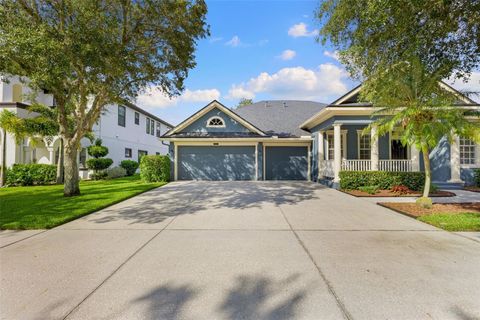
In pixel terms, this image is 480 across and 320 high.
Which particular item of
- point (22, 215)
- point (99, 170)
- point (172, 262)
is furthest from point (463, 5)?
point (99, 170)

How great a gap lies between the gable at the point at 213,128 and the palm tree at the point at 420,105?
10.2m

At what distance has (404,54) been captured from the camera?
6570mm

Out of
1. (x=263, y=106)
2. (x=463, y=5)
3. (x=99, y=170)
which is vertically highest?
(x=263, y=106)

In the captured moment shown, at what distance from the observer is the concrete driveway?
2.57 metres

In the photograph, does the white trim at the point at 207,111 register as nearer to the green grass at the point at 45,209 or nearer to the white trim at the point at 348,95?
the white trim at the point at 348,95

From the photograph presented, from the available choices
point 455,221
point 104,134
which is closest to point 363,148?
point 455,221

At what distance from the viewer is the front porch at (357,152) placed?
484 inches

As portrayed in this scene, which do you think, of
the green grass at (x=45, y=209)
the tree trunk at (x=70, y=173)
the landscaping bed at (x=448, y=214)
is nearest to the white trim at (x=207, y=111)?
the tree trunk at (x=70, y=173)

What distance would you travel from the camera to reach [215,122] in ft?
56.8

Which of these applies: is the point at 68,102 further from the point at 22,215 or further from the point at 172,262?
the point at 172,262

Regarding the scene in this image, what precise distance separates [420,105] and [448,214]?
3.33m

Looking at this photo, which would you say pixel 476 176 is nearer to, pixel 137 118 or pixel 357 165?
pixel 357 165

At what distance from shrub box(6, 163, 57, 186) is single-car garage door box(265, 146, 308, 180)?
13538 mm

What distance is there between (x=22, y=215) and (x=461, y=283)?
375 inches
